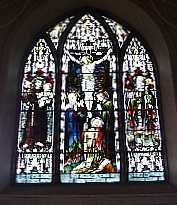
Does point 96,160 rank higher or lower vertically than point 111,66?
lower

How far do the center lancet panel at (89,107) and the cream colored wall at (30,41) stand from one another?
459mm

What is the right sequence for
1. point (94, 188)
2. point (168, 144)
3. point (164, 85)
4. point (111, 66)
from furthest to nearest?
point (111, 66) → point (164, 85) → point (168, 144) → point (94, 188)

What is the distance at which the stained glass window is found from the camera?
18.6ft

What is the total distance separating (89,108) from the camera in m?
6.17

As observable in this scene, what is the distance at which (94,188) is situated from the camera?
17.6ft

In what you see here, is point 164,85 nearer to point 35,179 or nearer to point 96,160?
point 96,160

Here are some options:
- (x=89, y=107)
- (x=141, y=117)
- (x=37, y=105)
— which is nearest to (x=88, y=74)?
(x=89, y=107)

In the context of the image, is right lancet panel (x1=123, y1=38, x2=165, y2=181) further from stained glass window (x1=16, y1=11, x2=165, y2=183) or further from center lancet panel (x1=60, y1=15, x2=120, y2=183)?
center lancet panel (x1=60, y1=15, x2=120, y2=183)

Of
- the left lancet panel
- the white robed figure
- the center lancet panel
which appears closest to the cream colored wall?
the left lancet panel


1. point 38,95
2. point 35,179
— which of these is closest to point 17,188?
point 35,179

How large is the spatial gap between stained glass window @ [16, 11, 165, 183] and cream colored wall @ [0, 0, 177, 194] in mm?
161

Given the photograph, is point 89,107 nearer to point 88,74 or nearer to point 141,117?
point 88,74

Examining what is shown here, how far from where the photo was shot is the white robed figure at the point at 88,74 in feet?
20.6

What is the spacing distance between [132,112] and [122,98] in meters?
0.26
